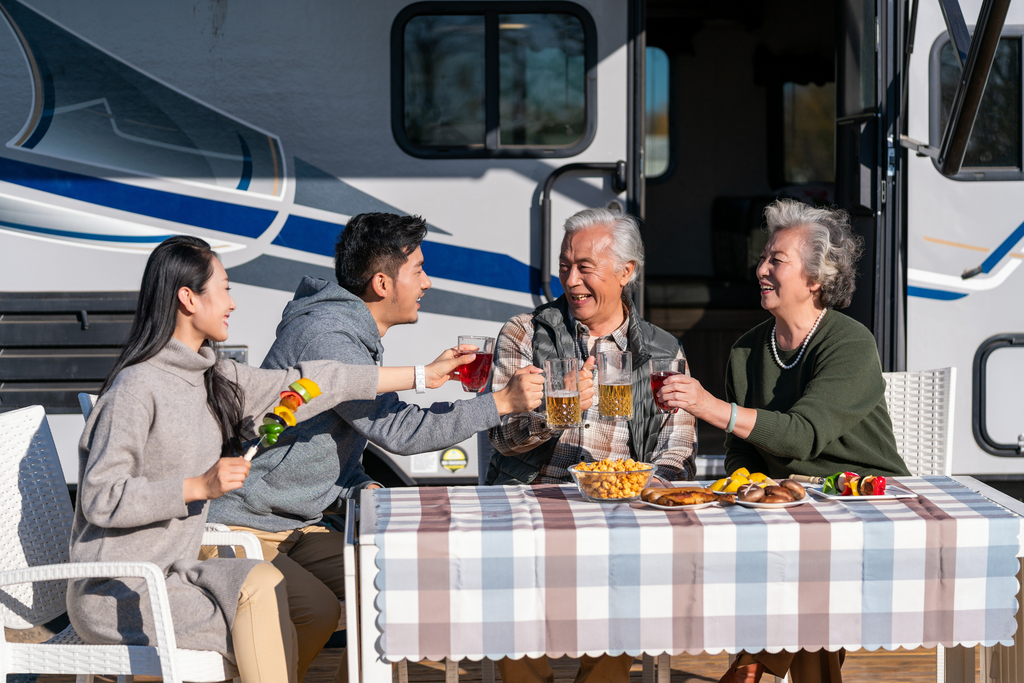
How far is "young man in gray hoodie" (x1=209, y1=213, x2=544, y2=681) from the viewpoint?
8.32 ft

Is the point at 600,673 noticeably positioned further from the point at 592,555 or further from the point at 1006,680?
the point at 1006,680

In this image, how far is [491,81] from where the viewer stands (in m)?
3.70

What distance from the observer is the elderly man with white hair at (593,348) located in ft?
9.63

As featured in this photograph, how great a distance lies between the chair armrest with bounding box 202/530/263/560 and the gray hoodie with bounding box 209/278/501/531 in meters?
0.16

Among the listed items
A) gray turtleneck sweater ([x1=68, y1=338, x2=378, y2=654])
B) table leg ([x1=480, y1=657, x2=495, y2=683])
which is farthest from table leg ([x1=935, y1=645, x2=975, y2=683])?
gray turtleneck sweater ([x1=68, y1=338, x2=378, y2=654])

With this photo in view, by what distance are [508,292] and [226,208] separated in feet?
3.66

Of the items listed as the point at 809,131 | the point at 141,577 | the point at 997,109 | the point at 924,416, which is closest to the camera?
the point at 141,577

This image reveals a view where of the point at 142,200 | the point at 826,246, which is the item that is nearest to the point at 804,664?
the point at 826,246

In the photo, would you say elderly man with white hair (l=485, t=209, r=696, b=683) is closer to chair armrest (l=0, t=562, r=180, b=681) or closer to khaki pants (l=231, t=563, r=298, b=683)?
khaki pants (l=231, t=563, r=298, b=683)

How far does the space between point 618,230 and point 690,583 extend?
4.30ft

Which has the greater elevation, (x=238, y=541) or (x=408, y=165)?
(x=408, y=165)

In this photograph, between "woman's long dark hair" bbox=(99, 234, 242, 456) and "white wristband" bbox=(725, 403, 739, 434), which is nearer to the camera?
"woman's long dark hair" bbox=(99, 234, 242, 456)

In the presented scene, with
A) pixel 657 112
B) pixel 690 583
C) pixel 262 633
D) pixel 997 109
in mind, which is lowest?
pixel 262 633

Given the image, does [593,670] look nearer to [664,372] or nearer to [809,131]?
[664,372]
